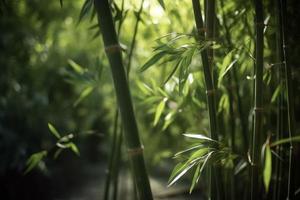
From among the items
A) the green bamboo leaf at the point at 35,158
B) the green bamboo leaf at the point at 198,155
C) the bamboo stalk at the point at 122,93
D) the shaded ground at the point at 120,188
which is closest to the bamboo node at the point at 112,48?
the bamboo stalk at the point at 122,93

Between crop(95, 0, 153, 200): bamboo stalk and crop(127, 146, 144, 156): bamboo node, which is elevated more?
crop(95, 0, 153, 200): bamboo stalk

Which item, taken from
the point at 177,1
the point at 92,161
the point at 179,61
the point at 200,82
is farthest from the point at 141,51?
the point at 92,161

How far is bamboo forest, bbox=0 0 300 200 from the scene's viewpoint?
A: 87 centimetres

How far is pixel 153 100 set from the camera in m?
1.30

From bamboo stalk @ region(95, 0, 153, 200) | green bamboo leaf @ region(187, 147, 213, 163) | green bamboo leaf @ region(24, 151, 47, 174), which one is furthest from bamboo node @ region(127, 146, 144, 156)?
green bamboo leaf @ region(24, 151, 47, 174)

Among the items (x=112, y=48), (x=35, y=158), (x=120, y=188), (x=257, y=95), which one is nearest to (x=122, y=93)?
(x=112, y=48)

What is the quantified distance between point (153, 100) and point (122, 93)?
1.48ft

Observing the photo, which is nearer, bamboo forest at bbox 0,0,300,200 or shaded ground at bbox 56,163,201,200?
bamboo forest at bbox 0,0,300,200

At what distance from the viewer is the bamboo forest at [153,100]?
869 mm

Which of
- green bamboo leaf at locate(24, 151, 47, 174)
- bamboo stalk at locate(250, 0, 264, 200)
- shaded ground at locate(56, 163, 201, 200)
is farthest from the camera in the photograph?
shaded ground at locate(56, 163, 201, 200)

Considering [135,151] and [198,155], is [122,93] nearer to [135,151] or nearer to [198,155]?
[135,151]

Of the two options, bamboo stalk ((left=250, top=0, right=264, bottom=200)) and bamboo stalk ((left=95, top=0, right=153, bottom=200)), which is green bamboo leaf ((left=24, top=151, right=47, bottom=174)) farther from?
bamboo stalk ((left=250, top=0, right=264, bottom=200))

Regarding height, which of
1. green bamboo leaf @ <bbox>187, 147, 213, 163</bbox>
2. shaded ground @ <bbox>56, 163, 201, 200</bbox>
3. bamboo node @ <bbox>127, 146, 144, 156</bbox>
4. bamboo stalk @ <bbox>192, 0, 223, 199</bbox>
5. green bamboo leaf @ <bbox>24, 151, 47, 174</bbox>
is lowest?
shaded ground @ <bbox>56, 163, 201, 200</bbox>

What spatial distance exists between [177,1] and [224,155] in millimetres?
825
